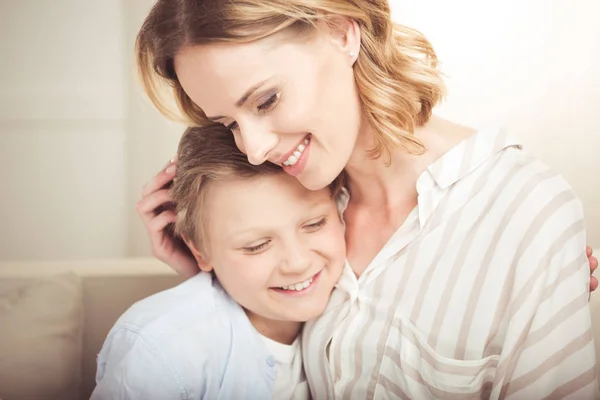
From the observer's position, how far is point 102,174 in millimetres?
1221

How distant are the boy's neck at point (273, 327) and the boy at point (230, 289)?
0.8 inches

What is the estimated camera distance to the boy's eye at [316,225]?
40.8 inches

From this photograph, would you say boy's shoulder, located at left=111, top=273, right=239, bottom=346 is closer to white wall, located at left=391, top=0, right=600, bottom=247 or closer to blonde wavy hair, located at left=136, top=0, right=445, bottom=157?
blonde wavy hair, located at left=136, top=0, right=445, bottom=157

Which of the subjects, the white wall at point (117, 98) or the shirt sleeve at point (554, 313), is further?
the white wall at point (117, 98)

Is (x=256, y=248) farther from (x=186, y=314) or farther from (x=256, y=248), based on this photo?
(x=186, y=314)

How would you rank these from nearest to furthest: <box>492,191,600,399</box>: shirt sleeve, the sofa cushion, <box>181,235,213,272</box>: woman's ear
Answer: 1. <box>492,191,600,399</box>: shirt sleeve
2. <box>181,235,213,272</box>: woman's ear
3. the sofa cushion

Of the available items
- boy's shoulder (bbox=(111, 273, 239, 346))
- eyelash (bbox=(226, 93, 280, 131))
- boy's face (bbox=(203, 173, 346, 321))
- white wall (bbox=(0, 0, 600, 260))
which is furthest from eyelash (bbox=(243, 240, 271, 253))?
white wall (bbox=(0, 0, 600, 260))

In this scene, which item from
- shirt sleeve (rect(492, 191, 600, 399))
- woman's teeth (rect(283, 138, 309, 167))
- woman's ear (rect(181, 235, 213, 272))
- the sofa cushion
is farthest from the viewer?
the sofa cushion

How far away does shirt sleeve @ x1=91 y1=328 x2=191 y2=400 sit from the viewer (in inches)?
38.7

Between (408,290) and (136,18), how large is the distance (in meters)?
0.65

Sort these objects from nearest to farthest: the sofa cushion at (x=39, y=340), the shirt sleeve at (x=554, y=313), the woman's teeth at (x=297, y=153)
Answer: the shirt sleeve at (x=554, y=313), the woman's teeth at (x=297, y=153), the sofa cushion at (x=39, y=340)

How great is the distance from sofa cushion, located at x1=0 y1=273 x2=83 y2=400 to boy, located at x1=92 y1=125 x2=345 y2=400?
209 mm

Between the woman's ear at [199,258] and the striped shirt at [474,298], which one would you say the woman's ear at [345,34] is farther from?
the woman's ear at [199,258]

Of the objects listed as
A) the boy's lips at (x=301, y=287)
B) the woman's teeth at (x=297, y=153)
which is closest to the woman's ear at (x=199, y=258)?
the boy's lips at (x=301, y=287)
